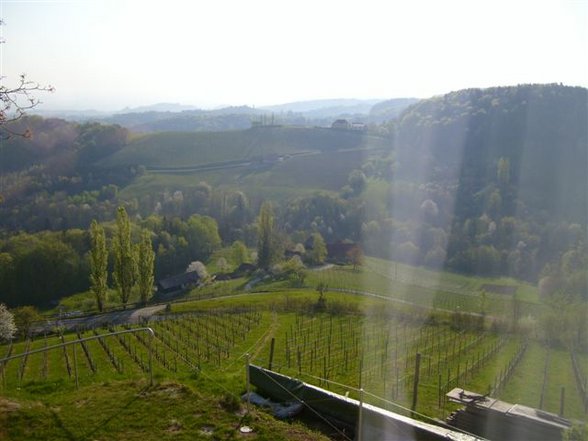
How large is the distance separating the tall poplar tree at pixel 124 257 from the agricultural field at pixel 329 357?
17.5 feet

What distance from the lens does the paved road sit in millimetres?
38625

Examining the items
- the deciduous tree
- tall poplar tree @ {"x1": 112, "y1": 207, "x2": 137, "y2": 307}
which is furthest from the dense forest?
the deciduous tree

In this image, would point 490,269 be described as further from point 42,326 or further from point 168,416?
point 168,416

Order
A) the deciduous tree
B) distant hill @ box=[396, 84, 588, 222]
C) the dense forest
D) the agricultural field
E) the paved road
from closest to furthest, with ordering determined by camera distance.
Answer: the agricultural field → the deciduous tree → the paved road → the dense forest → distant hill @ box=[396, 84, 588, 222]

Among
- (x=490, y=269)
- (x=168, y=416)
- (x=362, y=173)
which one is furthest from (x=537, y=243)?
(x=168, y=416)

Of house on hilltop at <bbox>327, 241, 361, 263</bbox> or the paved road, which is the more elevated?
the paved road

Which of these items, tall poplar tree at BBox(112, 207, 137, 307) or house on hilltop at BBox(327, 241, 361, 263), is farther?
house on hilltop at BBox(327, 241, 361, 263)

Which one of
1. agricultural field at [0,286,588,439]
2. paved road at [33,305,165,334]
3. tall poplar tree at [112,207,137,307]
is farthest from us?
tall poplar tree at [112,207,137,307]

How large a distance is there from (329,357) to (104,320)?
24448 mm

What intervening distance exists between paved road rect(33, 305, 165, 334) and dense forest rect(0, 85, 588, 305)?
1993cm

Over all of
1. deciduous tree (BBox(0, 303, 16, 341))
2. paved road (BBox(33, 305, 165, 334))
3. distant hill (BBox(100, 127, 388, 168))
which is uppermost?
distant hill (BBox(100, 127, 388, 168))

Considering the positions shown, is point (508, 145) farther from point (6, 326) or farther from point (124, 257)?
point (6, 326)

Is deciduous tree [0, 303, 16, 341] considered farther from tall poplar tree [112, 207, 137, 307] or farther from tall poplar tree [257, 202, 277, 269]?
tall poplar tree [257, 202, 277, 269]

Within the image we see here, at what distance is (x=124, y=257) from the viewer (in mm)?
42375
